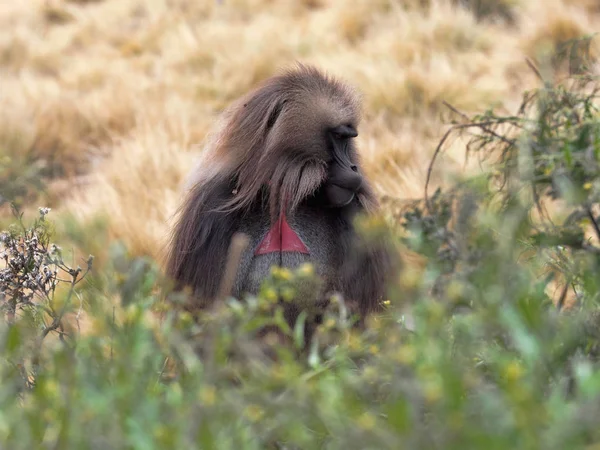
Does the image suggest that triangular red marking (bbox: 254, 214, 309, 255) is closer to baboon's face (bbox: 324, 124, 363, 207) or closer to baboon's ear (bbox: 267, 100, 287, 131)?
baboon's face (bbox: 324, 124, 363, 207)

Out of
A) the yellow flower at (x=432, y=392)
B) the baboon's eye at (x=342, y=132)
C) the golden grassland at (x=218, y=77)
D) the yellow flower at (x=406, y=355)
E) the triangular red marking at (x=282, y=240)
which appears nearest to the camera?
the yellow flower at (x=432, y=392)

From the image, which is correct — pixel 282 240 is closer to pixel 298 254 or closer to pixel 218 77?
pixel 298 254

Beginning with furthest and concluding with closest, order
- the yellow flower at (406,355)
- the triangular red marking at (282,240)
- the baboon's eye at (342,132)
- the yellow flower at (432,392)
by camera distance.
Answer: the baboon's eye at (342,132)
the triangular red marking at (282,240)
the yellow flower at (406,355)
the yellow flower at (432,392)

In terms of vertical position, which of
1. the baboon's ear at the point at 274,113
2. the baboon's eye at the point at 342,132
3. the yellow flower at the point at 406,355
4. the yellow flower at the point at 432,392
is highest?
the baboon's ear at the point at 274,113

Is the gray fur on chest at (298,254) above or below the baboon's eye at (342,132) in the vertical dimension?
below

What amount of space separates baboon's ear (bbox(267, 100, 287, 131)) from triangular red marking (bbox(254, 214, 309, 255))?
0.33m

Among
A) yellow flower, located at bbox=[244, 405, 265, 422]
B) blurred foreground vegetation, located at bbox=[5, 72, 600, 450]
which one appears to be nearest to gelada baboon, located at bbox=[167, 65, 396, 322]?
blurred foreground vegetation, located at bbox=[5, 72, 600, 450]

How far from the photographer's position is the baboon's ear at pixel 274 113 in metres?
2.88

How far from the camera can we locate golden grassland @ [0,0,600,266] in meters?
5.51

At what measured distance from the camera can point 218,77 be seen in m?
7.92

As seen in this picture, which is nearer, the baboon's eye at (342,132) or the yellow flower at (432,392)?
the yellow flower at (432,392)

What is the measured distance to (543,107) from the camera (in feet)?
8.88

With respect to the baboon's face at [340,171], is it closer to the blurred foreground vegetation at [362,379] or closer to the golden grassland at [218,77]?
the blurred foreground vegetation at [362,379]

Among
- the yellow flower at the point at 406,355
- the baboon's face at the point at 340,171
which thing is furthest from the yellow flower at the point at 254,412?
the baboon's face at the point at 340,171
